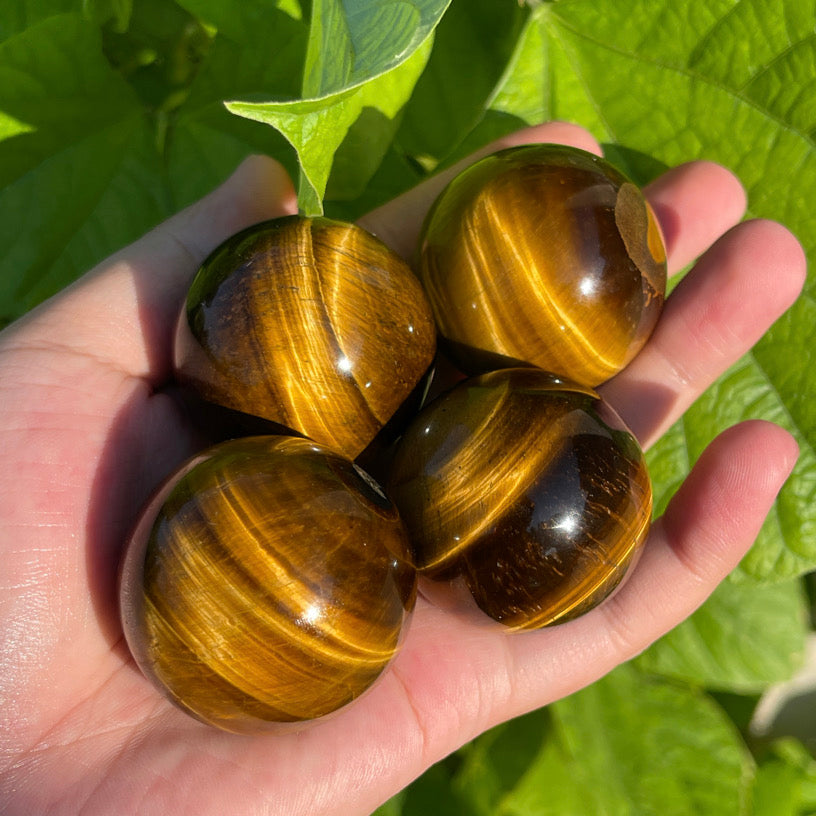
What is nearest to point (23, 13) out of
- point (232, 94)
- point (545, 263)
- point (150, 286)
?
point (232, 94)

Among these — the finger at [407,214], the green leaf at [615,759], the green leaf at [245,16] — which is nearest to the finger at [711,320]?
the finger at [407,214]

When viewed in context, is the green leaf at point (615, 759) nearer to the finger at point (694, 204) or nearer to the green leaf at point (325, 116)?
the finger at point (694, 204)

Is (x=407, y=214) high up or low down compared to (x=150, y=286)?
up

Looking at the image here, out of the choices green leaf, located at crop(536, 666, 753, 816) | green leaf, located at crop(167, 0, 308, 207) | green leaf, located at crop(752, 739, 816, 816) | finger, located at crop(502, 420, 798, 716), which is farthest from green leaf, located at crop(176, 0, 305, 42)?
green leaf, located at crop(752, 739, 816, 816)

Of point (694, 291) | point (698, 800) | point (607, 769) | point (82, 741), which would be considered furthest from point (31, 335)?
point (698, 800)

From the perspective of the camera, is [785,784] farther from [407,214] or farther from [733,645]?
[407,214]

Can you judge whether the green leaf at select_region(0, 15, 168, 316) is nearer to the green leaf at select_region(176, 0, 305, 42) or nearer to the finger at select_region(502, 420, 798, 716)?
the green leaf at select_region(176, 0, 305, 42)

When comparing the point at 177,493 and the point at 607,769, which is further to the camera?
the point at 607,769

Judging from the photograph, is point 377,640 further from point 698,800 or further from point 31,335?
point 698,800
